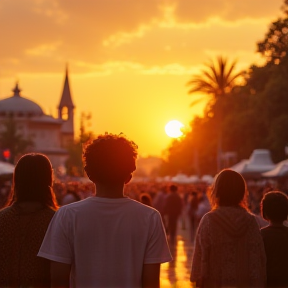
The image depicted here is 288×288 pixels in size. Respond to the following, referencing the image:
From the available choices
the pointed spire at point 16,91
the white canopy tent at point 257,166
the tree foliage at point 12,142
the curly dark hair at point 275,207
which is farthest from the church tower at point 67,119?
the curly dark hair at point 275,207

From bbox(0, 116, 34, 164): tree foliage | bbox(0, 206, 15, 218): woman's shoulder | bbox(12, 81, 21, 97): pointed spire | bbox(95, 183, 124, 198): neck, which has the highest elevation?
bbox(12, 81, 21, 97): pointed spire

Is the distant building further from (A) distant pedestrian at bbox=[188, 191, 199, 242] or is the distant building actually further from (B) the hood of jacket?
(B) the hood of jacket

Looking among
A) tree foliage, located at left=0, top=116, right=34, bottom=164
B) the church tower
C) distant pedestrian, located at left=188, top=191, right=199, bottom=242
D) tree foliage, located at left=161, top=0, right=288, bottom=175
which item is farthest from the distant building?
distant pedestrian, located at left=188, top=191, right=199, bottom=242

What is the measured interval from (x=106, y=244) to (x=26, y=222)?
1.24m

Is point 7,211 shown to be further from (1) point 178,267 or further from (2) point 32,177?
(1) point 178,267

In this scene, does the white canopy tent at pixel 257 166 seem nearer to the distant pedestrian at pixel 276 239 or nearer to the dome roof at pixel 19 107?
the distant pedestrian at pixel 276 239

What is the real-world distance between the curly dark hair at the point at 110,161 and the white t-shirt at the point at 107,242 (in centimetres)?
Answer: 13

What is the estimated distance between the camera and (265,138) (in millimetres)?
58562

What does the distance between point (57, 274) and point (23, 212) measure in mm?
1181

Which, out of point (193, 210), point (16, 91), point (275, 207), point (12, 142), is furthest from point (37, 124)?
point (275, 207)

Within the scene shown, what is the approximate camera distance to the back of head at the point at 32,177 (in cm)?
585

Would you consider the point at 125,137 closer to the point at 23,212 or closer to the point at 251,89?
the point at 23,212

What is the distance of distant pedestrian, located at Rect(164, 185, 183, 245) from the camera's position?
79.6 feet

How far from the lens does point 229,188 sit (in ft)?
22.5
